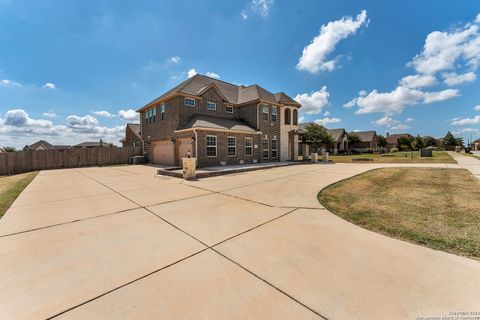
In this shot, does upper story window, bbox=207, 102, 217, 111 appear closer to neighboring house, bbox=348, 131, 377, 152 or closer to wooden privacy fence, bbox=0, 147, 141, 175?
wooden privacy fence, bbox=0, 147, 141, 175

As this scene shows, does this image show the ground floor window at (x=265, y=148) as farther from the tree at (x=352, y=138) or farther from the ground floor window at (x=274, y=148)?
the tree at (x=352, y=138)

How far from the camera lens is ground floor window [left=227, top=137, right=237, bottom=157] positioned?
16.2 meters

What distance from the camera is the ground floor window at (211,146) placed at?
15.0m

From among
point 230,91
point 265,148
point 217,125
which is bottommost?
point 265,148

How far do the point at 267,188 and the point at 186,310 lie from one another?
20.6 ft

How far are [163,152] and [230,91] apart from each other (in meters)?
9.62

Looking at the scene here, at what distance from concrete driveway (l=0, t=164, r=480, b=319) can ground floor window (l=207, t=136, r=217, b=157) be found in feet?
33.4

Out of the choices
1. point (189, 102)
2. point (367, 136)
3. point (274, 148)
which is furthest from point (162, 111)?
point (367, 136)

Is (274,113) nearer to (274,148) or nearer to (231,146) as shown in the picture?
(274,148)

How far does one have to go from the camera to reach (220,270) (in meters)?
2.77

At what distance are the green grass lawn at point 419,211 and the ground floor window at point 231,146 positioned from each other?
959 cm

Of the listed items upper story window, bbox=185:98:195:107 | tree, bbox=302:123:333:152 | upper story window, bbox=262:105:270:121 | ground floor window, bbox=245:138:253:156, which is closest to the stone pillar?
upper story window, bbox=185:98:195:107

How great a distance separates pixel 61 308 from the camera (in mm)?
2129

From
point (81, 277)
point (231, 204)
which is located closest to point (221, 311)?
point (81, 277)
